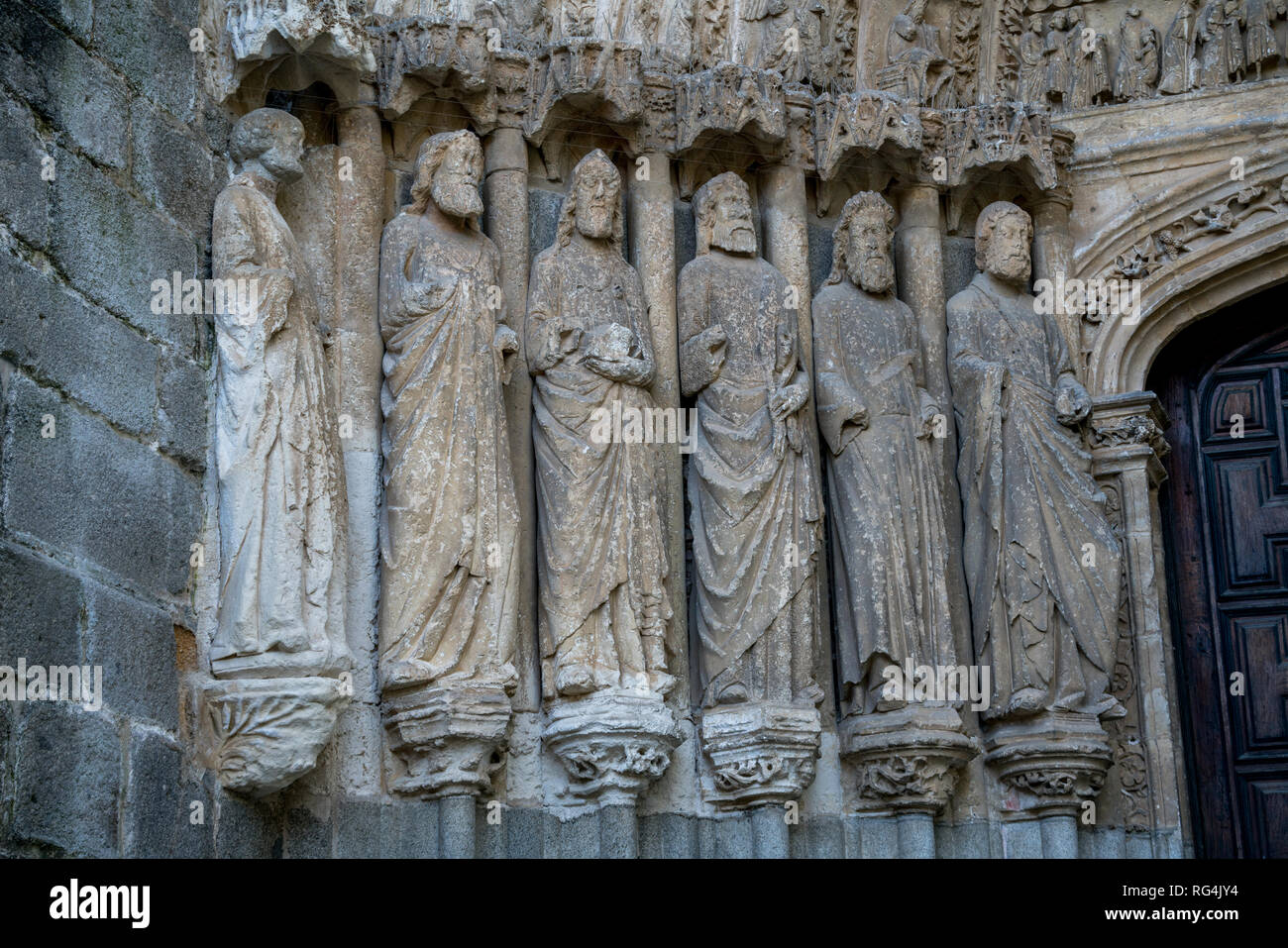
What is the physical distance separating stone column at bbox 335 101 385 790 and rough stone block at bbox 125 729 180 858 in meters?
0.83

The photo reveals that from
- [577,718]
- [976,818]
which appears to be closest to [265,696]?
[577,718]

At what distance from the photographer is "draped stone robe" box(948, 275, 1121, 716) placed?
8711 millimetres

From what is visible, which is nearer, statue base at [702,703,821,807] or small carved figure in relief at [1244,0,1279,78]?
statue base at [702,703,821,807]

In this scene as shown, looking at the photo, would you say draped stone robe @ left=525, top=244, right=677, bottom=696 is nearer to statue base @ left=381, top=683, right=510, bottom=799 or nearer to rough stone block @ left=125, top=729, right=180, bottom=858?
statue base @ left=381, top=683, right=510, bottom=799

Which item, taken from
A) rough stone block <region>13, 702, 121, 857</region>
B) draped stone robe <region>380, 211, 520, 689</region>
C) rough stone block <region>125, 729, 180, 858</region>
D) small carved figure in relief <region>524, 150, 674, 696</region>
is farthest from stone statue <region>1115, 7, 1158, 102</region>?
rough stone block <region>13, 702, 121, 857</region>

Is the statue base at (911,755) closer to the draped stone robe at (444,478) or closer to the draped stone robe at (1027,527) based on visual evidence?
the draped stone robe at (1027,527)

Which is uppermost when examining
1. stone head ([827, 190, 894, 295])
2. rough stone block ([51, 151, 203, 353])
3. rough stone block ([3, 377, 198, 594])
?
stone head ([827, 190, 894, 295])

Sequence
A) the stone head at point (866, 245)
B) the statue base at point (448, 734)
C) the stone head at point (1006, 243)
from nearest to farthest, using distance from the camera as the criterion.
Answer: the statue base at point (448, 734) < the stone head at point (866, 245) < the stone head at point (1006, 243)

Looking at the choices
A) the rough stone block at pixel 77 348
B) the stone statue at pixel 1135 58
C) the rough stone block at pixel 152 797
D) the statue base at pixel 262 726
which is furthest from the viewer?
the stone statue at pixel 1135 58

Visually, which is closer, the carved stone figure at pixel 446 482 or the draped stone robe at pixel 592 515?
the carved stone figure at pixel 446 482

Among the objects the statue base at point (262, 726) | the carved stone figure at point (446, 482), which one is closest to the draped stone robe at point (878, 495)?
the carved stone figure at point (446, 482)

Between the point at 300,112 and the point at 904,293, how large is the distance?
8.76 feet

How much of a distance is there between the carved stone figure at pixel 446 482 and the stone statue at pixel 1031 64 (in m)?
2.69

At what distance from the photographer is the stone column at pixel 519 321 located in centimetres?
835
